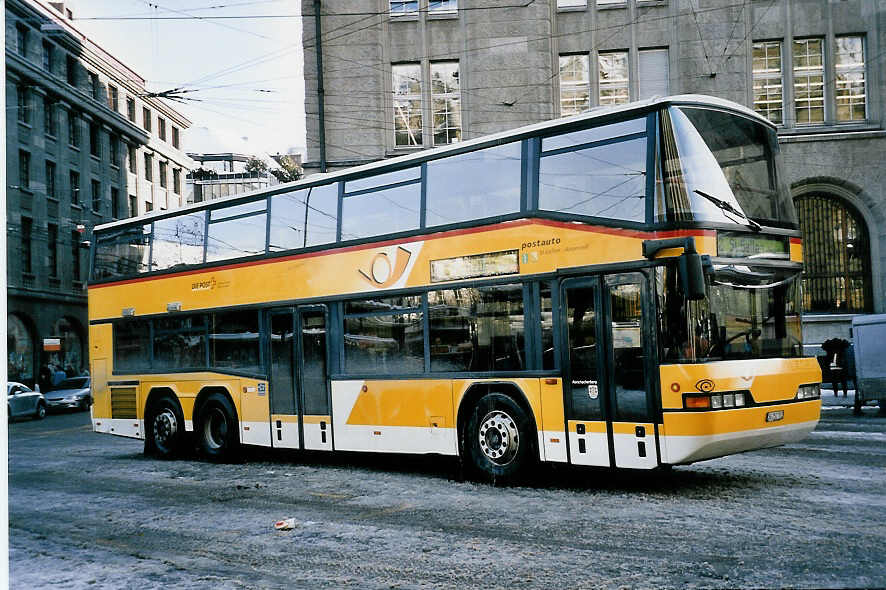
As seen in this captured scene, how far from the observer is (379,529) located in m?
7.60

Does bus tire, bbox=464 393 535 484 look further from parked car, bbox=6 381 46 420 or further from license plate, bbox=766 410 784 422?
parked car, bbox=6 381 46 420

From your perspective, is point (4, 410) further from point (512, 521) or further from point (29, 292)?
point (29, 292)

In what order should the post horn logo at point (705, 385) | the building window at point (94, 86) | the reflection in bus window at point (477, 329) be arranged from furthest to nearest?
the building window at point (94, 86), the reflection in bus window at point (477, 329), the post horn logo at point (705, 385)

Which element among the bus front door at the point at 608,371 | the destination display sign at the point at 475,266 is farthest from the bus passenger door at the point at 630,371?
the destination display sign at the point at 475,266

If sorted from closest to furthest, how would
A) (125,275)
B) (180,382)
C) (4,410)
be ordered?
(4,410)
(180,382)
(125,275)

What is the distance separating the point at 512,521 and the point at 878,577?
3.07m

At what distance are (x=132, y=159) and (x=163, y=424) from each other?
150 feet

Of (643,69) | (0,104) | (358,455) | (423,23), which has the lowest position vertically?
(358,455)

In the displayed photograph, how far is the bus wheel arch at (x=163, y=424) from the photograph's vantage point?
14.7 meters

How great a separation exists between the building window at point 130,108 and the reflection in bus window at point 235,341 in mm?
45854

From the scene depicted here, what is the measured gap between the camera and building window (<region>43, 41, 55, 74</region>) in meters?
44.9

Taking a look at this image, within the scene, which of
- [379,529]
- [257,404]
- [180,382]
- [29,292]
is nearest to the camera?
[379,529]

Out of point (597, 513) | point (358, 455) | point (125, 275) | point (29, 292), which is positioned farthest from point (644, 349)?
point (29, 292)

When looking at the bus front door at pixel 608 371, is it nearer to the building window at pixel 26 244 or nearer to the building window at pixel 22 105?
the building window at pixel 26 244
